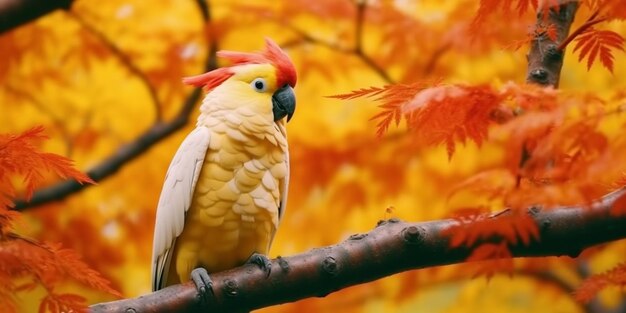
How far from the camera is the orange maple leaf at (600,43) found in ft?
Result: 8.38

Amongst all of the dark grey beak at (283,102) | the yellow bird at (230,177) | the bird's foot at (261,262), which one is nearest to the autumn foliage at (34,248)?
the bird's foot at (261,262)

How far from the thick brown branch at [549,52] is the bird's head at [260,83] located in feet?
3.24

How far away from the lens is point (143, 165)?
6.28 m

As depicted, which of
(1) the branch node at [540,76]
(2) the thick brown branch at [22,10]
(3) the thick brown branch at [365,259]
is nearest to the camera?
(3) the thick brown branch at [365,259]

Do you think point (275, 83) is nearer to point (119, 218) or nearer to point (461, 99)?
point (461, 99)

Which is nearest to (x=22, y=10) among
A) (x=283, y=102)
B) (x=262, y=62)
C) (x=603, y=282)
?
(x=262, y=62)

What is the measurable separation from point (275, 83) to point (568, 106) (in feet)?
4.77

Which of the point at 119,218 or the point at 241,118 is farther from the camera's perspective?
the point at 119,218

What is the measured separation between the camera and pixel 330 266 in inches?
110

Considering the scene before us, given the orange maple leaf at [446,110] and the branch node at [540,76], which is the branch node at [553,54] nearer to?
the branch node at [540,76]

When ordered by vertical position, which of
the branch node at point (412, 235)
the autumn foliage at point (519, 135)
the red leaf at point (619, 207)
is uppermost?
the autumn foliage at point (519, 135)

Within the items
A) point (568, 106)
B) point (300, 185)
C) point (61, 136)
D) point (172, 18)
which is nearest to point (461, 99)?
point (568, 106)

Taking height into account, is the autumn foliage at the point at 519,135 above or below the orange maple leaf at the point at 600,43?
below

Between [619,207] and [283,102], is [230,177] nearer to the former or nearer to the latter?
[283,102]
